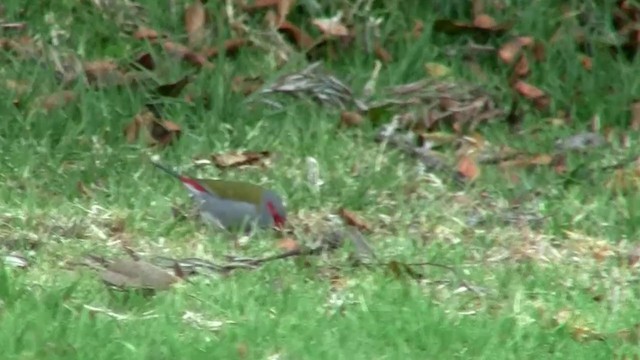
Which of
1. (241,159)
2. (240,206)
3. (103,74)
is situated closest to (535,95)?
(241,159)

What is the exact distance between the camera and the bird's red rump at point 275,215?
239 inches

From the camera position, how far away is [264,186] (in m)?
6.57

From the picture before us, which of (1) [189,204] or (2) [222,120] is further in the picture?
(2) [222,120]

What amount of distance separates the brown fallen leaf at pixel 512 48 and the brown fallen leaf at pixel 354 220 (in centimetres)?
173

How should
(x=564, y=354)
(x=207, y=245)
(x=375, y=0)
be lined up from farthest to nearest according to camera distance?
(x=375, y=0) → (x=207, y=245) → (x=564, y=354)

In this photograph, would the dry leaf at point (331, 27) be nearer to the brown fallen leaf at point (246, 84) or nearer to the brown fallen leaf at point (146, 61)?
the brown fallen leaf at point (246, 84)

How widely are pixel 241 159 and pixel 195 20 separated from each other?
1213mm

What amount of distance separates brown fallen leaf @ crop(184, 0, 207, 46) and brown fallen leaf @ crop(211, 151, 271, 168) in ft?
3.44

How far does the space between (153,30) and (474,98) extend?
1472 millimetres

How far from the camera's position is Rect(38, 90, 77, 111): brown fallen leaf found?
6980mm

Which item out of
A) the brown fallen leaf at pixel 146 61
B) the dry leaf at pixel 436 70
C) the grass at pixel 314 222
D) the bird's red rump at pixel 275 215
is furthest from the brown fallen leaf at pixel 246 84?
the bird's red rump at pixel 275 215

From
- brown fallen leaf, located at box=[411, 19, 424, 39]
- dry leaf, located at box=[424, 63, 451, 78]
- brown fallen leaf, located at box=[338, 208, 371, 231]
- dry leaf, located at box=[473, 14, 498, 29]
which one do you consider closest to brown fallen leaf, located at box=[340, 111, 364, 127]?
dry leaf, located at box=[424, 63, 451, 78]

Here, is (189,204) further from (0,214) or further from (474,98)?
(474,98)

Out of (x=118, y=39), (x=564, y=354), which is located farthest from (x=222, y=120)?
(x=564, y=354)
